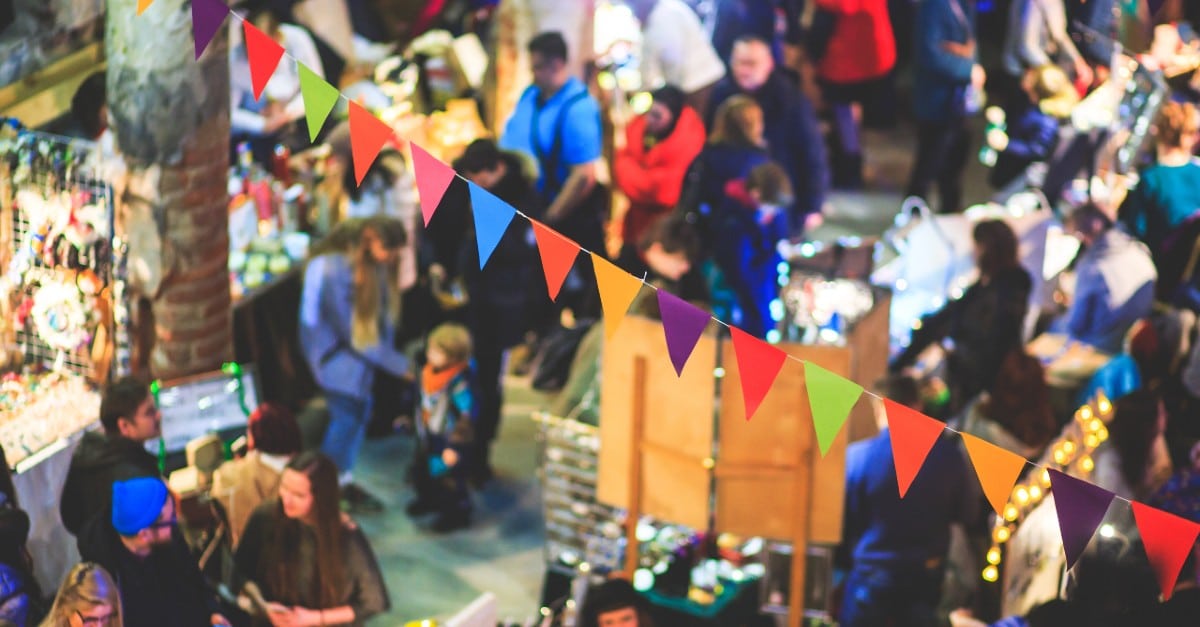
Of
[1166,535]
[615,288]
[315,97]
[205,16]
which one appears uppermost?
[205,16]

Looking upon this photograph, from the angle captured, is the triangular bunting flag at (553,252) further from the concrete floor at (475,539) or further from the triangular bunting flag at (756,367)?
the concrete floor at (475,539)

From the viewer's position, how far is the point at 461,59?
979 centimetres

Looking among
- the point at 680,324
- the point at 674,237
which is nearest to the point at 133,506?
the point at 680,324

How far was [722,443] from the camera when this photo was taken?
5570mm

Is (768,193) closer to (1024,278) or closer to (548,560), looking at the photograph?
(1024,278)

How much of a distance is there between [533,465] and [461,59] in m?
3.14

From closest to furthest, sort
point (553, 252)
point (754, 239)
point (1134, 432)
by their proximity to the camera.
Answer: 1. point (553, 252)
2. point (1134, 432)
3. point (754, 239)

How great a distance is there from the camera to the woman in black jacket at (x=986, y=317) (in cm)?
719

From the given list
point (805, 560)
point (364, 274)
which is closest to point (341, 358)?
point (364, 274)

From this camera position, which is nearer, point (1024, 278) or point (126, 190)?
point (126, 190)

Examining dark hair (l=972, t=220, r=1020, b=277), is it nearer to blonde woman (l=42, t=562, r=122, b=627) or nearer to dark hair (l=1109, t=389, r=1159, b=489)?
dark hair (l=1109, t=389, r=1159, b=489)

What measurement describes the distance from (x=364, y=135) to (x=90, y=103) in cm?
218

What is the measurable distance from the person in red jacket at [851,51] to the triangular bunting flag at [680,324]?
5.76 metres

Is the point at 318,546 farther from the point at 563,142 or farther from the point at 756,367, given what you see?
the point at 563,142
